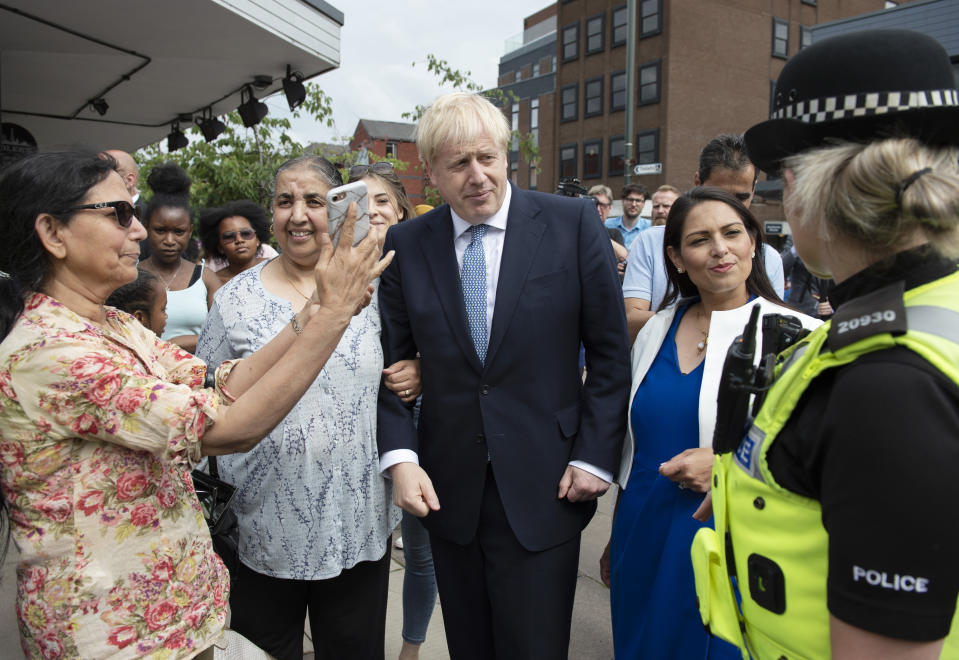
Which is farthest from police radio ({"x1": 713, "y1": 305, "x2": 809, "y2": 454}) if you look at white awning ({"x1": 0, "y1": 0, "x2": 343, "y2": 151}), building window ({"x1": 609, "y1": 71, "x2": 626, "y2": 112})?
building window ({"x1": 609, "y1": 71, "x2": 626, "y2": 112})

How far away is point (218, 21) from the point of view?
5.02 meters

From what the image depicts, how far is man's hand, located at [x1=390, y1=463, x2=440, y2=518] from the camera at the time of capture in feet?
6.26

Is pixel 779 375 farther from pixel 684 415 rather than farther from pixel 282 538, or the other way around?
pixel 282 538

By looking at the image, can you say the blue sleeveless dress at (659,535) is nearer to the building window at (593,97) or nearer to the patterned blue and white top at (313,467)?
the patterned blue and white top at (313,467)

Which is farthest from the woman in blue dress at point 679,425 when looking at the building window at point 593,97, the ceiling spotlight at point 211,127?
the building window at point 593,97

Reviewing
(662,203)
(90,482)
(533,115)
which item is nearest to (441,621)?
(90,482)

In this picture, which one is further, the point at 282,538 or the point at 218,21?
the point at 218,21

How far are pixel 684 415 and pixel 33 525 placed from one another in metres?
1.73

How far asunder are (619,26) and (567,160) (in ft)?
20.3

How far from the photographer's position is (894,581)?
2.72 ft

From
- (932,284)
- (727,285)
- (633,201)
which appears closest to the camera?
(932,284)

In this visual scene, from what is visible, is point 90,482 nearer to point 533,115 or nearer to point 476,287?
point 476,287

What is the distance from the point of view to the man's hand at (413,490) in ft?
6.26

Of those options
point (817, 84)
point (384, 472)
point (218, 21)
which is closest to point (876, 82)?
point (817, 84)
